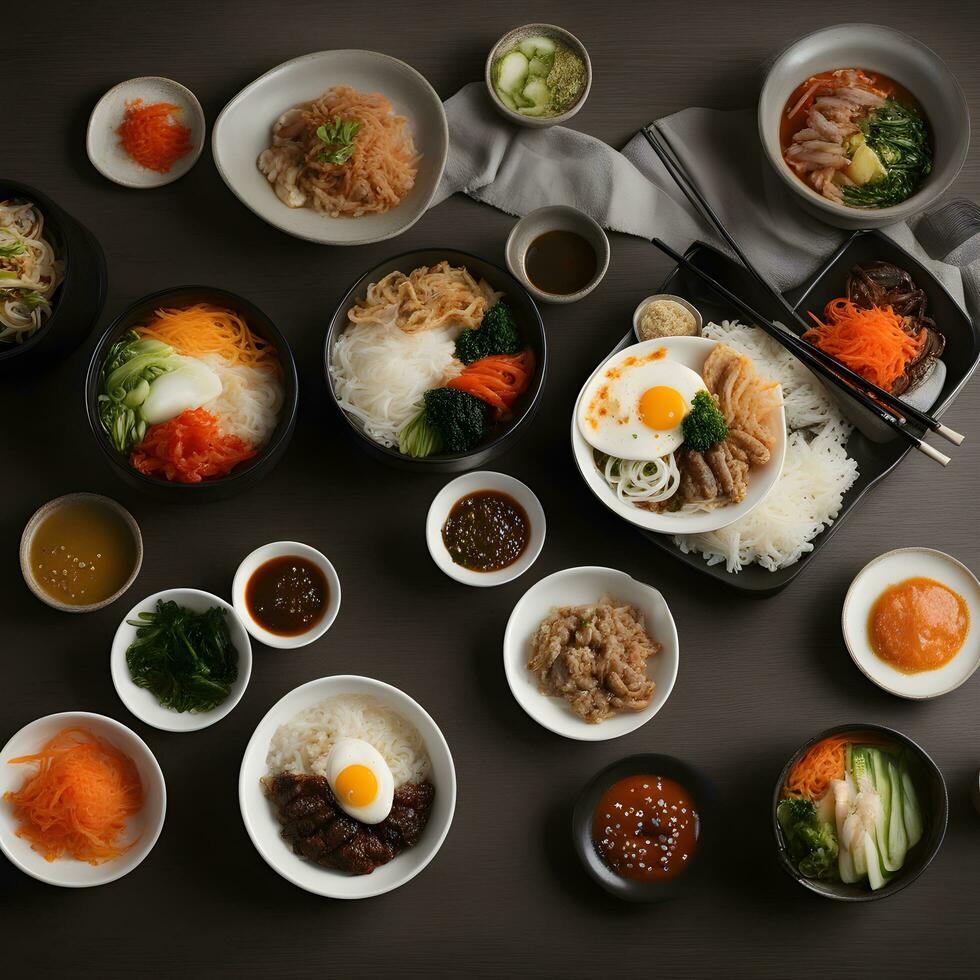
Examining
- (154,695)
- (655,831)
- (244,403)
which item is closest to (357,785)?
(154,695)

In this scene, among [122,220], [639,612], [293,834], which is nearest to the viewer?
[293,834]

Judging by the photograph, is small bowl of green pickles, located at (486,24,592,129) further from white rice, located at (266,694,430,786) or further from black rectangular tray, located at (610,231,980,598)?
white rice, located at (266,694,430,786)

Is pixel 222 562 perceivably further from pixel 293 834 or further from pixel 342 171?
pixel 342 171

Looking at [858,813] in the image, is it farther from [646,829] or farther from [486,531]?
[486,531]

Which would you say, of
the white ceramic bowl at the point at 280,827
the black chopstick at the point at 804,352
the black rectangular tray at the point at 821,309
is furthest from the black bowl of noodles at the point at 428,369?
the white ceramic bowl at the point at 280,827

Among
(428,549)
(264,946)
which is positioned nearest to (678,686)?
(428,549)

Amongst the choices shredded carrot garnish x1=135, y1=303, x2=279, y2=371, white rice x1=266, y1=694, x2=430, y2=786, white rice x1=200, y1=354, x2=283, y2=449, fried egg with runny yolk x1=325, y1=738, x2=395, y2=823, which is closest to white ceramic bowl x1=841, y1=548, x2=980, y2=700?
white rice x1=266, y1=694, x2=430, y2=786

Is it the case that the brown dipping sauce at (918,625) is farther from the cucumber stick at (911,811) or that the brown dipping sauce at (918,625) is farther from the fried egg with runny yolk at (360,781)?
the fried egg with runny yolk at (360,781)
